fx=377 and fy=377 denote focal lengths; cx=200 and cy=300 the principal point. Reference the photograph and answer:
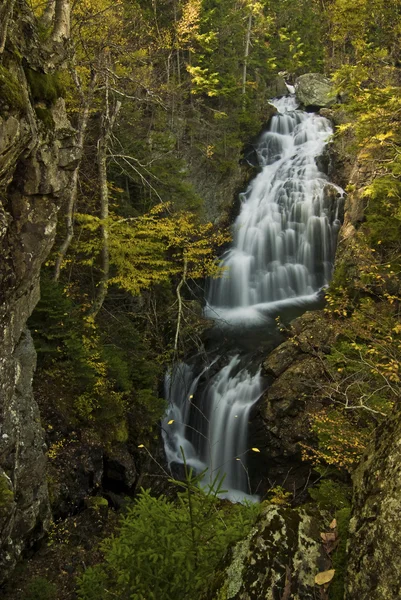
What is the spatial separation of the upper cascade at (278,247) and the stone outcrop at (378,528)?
12.4 meters

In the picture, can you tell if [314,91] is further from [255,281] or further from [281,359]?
[281,359]

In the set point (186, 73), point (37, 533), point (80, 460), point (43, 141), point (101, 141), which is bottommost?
point (37, 533)

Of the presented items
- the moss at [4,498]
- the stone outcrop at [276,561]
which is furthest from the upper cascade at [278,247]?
the stone outcrop at [276,561]

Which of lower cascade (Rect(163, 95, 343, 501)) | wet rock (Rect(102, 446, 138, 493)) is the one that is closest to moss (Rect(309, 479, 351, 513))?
lower cascade (Rect(163, 95, 343, 501))

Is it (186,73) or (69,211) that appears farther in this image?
(186,73)

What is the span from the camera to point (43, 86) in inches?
242

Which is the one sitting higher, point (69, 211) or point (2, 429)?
point (69, 211)

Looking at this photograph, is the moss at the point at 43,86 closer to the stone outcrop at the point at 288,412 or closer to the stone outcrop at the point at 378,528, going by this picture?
the stone outcrop at the point at 378,528

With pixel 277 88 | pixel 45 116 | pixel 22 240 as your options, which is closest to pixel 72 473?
pixel 22 240

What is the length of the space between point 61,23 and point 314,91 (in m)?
22.7

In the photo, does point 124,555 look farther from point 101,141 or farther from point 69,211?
point 101,141

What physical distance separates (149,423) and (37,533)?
3.68m

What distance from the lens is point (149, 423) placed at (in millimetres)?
9578

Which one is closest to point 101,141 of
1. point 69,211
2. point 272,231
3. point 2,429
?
point 69,211
